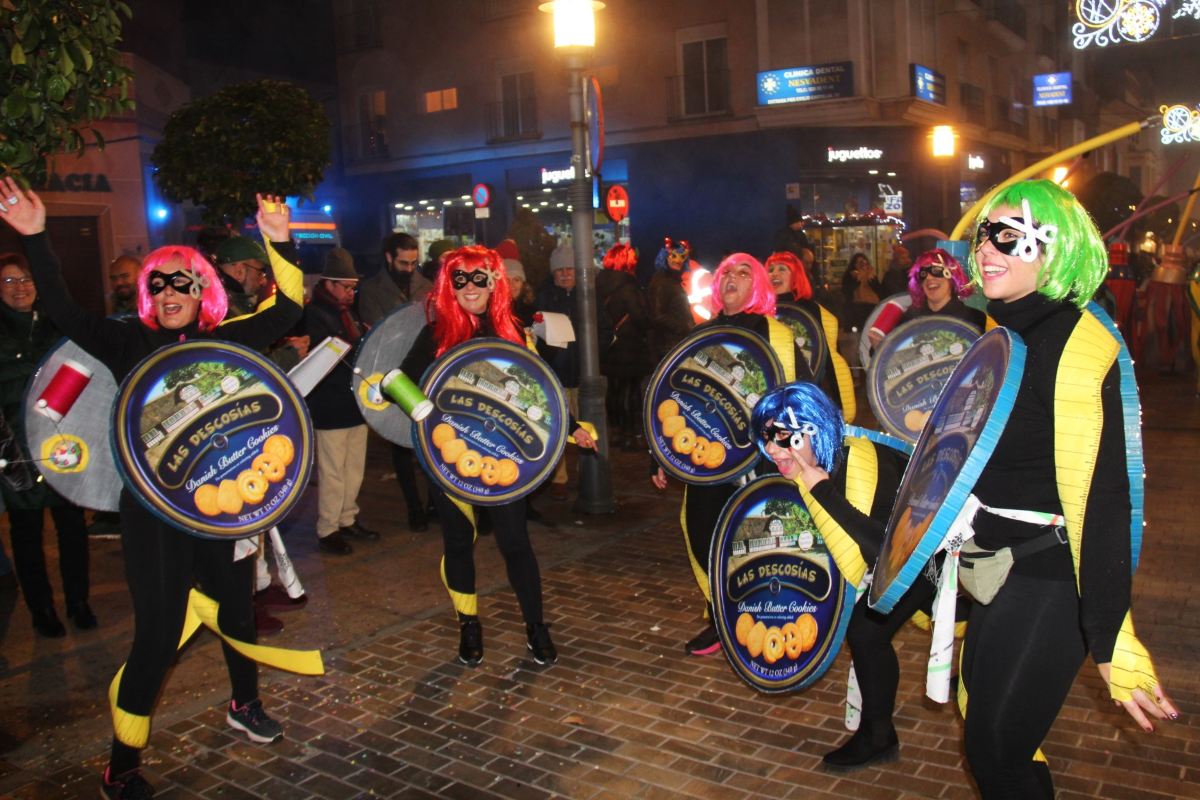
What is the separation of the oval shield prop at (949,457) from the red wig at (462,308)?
Result: 106 inches

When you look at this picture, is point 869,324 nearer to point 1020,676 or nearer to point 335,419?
point 335,419

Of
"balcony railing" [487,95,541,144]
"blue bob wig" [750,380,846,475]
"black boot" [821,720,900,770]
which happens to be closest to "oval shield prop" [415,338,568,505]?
"blue bob wig" [750,380,846,475]

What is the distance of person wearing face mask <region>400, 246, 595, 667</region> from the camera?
208 inches

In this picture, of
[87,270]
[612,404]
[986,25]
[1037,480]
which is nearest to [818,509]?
[1037,480]

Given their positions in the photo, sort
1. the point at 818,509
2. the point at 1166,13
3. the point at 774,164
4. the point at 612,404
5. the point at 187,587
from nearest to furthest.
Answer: the point at 818,509
the point at 187,587
the point at 612,404
the point at 1166,13
the point at 774,164

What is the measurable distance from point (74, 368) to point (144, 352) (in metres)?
0.41

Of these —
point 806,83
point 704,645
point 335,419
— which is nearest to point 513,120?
point 806,83

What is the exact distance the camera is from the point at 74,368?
14.3ft

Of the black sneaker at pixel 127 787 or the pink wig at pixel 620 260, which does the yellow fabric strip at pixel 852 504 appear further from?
the pink wig at pixel 620 260

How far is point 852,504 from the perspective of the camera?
367 cm

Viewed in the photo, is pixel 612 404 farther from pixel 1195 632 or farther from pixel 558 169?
pixel 558 169

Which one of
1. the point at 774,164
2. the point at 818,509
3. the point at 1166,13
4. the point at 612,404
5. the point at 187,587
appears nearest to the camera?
the point at 818,509

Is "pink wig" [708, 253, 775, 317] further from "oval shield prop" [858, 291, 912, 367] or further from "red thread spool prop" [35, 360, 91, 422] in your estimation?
"red thread spool prop" [35, 360, 91, 422]

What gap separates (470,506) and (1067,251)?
11.1 feet
